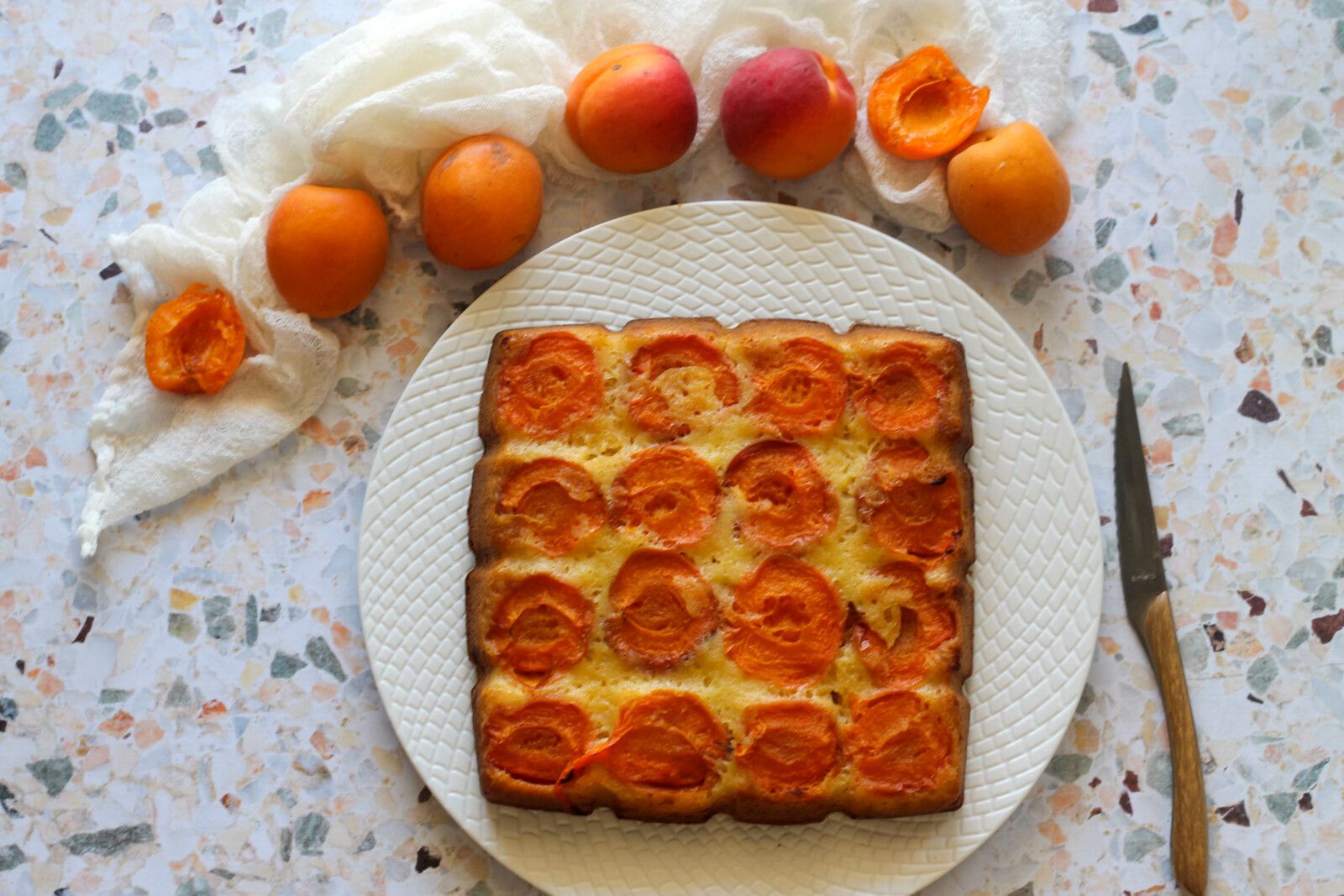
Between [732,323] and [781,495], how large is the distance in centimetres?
47

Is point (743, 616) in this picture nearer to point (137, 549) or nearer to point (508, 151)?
point (508, 151)

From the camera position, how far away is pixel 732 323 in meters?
2.59

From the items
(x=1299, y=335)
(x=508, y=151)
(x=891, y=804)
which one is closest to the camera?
(x=891, y=804)

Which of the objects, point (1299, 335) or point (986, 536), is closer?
point (986, 536)

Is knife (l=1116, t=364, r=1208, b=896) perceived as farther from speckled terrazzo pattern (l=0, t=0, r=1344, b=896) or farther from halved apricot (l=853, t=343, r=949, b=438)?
halved apricot (l=853, t=343, r=949, b=438)

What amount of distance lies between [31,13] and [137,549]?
4.57 feet

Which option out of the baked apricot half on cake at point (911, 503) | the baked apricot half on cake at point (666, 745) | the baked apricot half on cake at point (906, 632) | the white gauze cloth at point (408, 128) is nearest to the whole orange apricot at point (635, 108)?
the white gauze cloth at point (408, 128)

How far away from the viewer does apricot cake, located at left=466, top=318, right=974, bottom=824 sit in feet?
7.46

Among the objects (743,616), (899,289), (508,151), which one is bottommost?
(743,616)

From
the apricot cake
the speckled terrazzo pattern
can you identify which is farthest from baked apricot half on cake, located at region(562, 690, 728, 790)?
the speckled terrazzo pattern

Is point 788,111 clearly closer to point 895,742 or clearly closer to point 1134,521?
point 1134,521

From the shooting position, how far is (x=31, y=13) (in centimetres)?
278

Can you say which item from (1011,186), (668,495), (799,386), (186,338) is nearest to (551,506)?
(668,495)

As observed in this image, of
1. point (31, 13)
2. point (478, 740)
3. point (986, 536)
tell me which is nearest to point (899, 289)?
point (986, 536)
